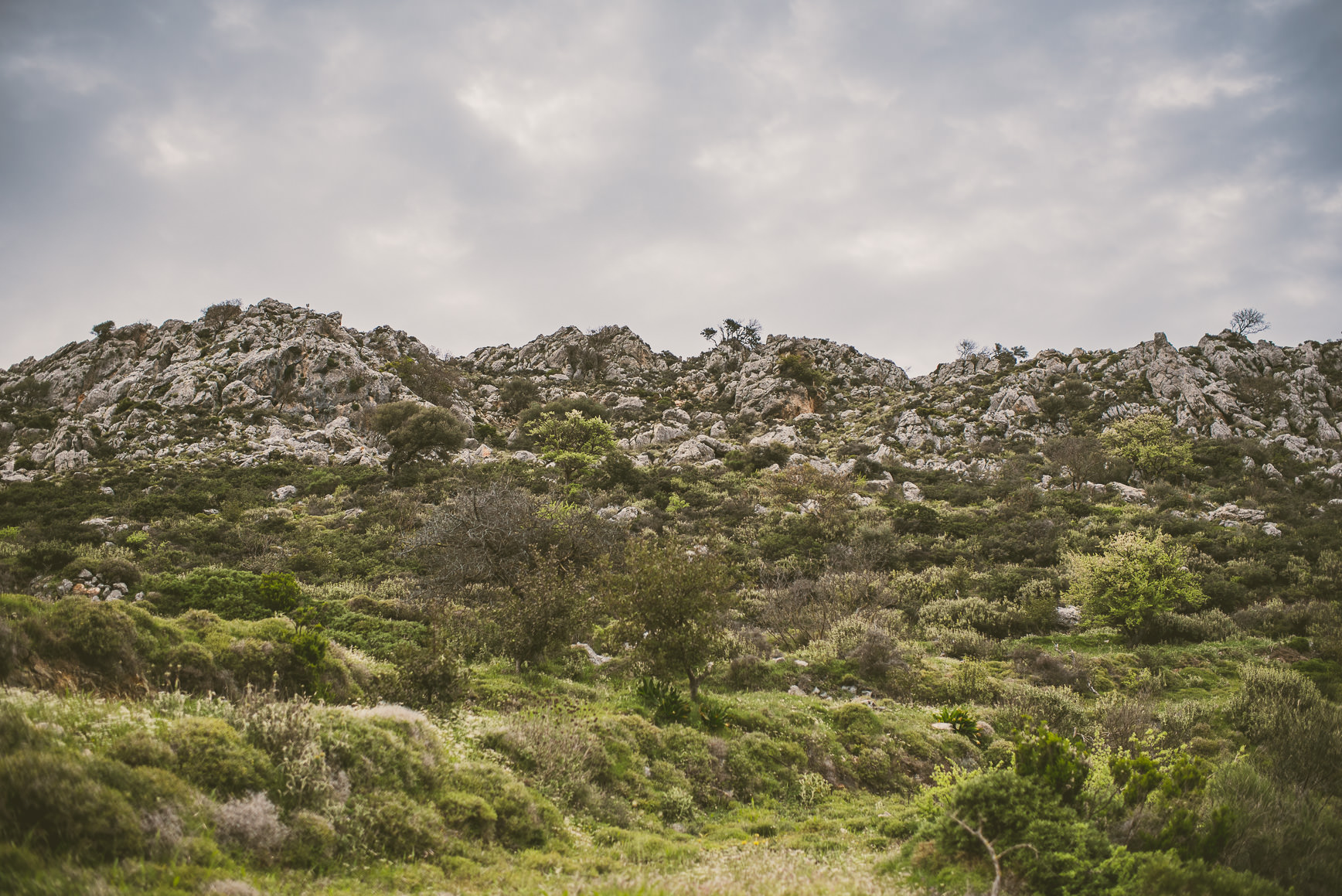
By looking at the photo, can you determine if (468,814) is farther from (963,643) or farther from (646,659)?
(963,643)

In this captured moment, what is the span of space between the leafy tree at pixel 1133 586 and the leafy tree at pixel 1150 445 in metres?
24.5

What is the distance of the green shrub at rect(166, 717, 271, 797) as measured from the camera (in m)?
4.90

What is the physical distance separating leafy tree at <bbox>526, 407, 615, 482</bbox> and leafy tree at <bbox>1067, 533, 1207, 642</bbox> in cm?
2750

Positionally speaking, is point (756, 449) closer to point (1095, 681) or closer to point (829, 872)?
point (1095, 681)

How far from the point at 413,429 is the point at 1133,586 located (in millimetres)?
39755

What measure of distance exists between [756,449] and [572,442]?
50.6 ft

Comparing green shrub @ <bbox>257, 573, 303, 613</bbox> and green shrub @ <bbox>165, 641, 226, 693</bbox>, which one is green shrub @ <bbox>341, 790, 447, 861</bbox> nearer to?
green shrub @ <bbox>165, 641, 226, 693</bbox>

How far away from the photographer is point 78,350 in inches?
2012

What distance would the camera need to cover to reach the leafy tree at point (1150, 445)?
123 ft

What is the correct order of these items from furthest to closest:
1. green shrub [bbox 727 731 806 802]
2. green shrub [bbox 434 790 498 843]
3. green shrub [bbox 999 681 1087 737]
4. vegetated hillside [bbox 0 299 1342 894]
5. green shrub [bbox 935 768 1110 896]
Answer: green shrub [bbox 999 681 1087 737] → green shrub [bbox 727 731 806 802] → green shrub [bbox 434 790 498 843] → green shrub [bbox 935 768 1110 896] → vegetated hillside [bbox 0 299 1342 894]

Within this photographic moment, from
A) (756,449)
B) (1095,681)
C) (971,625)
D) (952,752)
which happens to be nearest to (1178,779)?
(952,752)

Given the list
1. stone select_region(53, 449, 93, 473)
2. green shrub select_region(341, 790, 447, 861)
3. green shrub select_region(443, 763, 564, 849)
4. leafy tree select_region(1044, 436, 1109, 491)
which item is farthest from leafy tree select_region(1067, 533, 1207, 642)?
stone select_region(53, 449, 93, 473)

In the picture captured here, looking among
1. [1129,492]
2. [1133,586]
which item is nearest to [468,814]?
[1133,586]

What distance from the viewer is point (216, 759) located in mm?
5082
